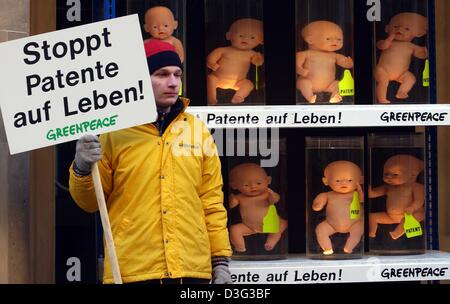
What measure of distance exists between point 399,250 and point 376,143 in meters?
0.44

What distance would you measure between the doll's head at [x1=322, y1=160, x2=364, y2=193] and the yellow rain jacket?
31.5 inches

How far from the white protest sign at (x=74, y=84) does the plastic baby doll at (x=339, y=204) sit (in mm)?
1008

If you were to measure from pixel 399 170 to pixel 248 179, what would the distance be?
62cm

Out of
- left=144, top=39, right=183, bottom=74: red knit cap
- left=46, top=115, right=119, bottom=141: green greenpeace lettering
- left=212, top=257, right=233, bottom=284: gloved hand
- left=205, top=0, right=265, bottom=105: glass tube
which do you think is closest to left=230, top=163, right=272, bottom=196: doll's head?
left=205, top=0, right=265, bottom=105: glass tube

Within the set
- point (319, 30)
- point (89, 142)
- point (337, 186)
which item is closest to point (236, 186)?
point (337, 186)

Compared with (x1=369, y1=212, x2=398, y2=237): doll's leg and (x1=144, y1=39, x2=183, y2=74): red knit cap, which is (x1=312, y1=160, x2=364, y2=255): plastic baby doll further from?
(x1=144, y1=39, x2=183, y2=74): red knit cap

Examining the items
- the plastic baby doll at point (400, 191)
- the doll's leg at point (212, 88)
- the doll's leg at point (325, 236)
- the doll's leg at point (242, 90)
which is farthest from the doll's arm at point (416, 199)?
the doll's leg at point (212, 88)

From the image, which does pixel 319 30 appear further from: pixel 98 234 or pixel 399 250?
pixel 98 234

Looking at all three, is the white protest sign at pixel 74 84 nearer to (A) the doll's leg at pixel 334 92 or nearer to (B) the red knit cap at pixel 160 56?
(B) the red knit cap at pixel 160 56

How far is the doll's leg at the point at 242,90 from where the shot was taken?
12.7 ft

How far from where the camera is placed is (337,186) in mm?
3883

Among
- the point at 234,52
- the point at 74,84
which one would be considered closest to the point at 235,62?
the point at 234,52

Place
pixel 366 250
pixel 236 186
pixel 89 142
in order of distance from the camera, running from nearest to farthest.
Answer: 1. pixel 89 142
2. pixel 236 186
3. pixel 366 250

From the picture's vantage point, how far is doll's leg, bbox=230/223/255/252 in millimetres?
3859
